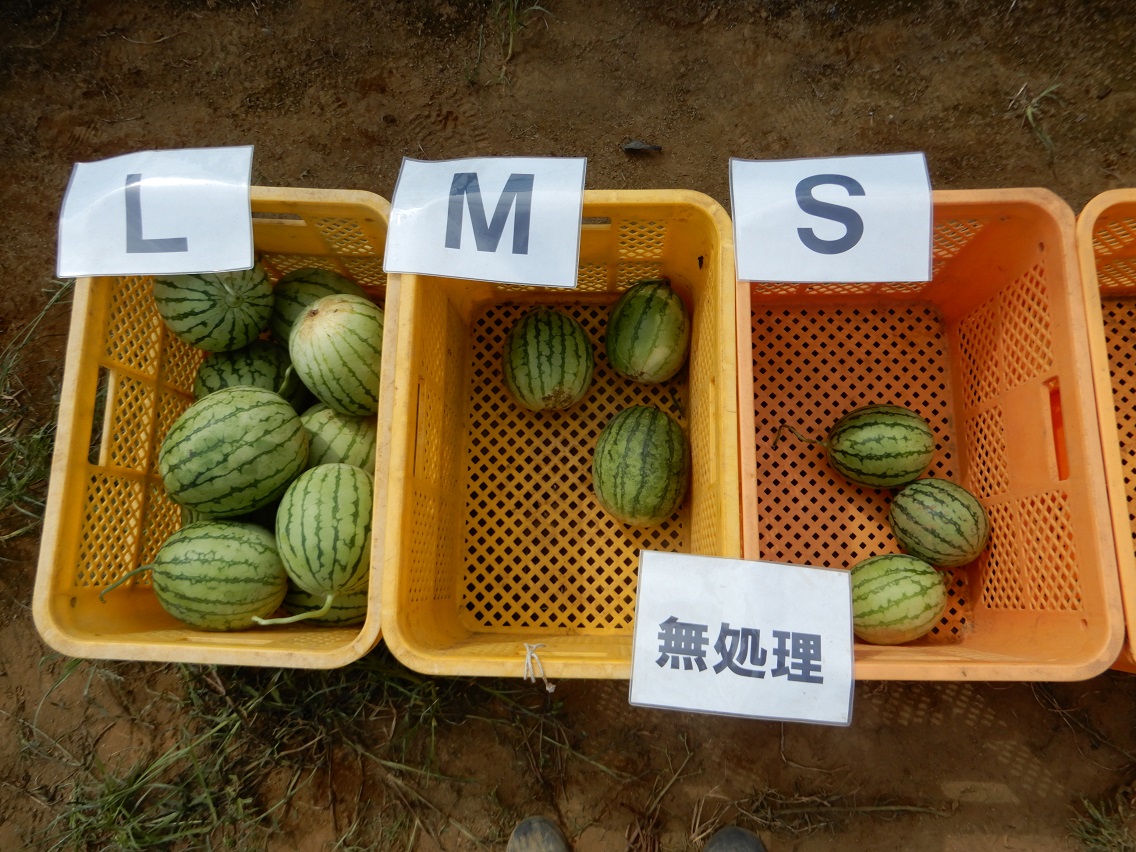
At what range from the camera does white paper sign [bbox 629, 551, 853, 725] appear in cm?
146

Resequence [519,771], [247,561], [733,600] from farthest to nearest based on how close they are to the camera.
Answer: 1. [519,771]
2. [247,561]
3. [733,600]

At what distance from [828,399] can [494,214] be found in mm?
1288

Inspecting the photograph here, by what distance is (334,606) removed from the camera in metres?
1.95

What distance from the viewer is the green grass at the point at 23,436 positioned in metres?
2.83

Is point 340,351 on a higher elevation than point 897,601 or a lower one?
higher

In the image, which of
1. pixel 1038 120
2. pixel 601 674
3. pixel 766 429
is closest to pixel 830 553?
pixel 766 429

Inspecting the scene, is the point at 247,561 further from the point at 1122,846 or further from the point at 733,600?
the point at 1122,846

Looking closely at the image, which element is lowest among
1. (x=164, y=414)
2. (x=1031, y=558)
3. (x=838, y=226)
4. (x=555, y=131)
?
(x=1031, y=558)

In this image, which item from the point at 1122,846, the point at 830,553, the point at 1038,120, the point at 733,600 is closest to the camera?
the point at 733,600

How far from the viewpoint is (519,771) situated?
263cm

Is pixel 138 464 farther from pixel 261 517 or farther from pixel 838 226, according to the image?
pixel 838 226

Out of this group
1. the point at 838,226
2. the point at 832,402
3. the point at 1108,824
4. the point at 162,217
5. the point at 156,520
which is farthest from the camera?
the point at 1108,824

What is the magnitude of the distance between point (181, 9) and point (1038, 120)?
3.84m

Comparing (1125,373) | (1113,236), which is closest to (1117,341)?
(1125,373)
